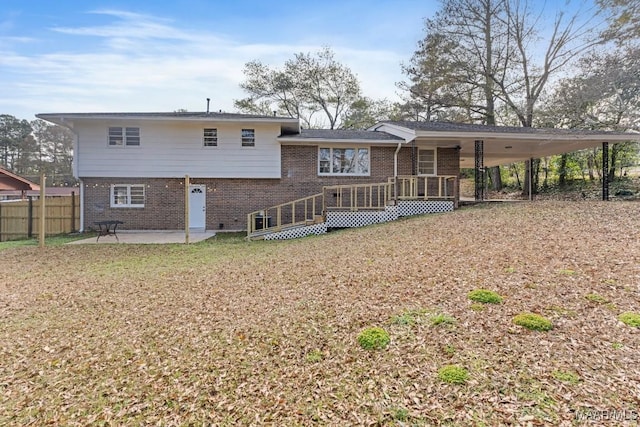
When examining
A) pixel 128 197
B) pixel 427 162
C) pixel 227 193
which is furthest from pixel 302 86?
pixel 128 197

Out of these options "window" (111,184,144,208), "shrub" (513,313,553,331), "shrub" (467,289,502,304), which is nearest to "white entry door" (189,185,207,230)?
"window" (111,184,144,208)

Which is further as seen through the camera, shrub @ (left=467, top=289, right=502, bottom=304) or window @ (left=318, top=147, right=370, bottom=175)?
window @ (left=318, top=147, right=370, bottom=175)

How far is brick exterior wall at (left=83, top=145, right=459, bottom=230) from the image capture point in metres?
14.1

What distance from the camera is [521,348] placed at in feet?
9.66

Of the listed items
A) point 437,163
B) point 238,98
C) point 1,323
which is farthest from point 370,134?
point 238,98

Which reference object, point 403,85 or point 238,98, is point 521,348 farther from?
point 238,98

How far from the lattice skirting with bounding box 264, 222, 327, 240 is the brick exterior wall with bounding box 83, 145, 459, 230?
2.69 m

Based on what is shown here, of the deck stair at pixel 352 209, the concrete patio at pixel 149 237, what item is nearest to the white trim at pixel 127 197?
the concrete patio at pixel 149 237

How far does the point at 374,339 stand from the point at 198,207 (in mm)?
12497

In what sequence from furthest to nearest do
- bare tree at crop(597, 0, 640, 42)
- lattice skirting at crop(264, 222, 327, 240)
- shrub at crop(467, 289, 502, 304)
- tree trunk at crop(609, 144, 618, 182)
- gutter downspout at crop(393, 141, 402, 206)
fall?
tree trunk at crop(609, 144, 618, 182) < gutter downspout at crop(393, 141, 402, 206) < lattice skirting at crop(264, 222, 327, 240) < bare tree at crop(597, 0, 640, 42) < shrub at crop(467, 289, 502, 304)

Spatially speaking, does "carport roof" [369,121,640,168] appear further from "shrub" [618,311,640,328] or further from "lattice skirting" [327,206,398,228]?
"shrub" [618,311,640,328]

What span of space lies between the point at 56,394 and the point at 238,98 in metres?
27.9

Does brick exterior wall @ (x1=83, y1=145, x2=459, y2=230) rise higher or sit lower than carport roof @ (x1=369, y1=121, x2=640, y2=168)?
lower

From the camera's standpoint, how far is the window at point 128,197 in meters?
14.1
